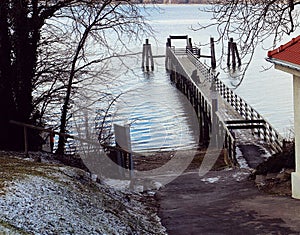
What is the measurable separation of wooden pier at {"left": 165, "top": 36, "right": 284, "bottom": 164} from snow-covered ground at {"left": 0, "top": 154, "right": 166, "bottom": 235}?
900 cm

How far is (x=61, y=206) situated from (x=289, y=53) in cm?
496

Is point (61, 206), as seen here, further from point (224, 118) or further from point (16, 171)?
point (224, 118)

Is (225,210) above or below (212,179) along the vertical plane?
above

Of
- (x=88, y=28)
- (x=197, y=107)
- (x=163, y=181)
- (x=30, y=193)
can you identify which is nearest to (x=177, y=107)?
(x=197, y=107)

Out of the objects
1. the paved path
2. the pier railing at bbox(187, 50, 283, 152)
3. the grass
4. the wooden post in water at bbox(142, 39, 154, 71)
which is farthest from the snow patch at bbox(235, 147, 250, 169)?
the wooden post in water at bbox(142, 39, 154, 71)

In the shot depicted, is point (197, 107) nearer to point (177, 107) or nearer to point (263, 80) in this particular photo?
point (177, 107)

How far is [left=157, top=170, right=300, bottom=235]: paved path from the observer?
808 cm

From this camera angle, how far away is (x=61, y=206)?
6836 millimetres

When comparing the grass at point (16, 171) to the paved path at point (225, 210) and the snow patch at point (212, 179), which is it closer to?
the paved path at point (225, 210)

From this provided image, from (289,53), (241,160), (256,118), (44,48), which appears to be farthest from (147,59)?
(289,53)

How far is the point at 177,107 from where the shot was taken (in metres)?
32.4

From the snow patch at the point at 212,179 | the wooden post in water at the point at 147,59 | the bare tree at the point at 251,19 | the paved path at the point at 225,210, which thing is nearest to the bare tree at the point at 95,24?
the bare tree at the point at 251,19

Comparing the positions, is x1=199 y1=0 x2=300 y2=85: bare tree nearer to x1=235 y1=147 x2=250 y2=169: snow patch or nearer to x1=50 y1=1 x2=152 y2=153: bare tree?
x1=50 y1=1 x2=152 y2=153: bare tree

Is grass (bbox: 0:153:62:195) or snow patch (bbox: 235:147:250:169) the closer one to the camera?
grass (bbox: 0:153:62:195)
